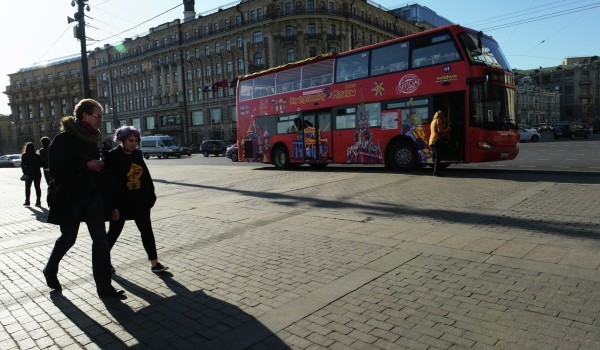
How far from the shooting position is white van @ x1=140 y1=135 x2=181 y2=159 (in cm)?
→ 4138

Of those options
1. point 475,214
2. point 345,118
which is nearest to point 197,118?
point 345,118

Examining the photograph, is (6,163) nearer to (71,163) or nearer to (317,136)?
(317,136)

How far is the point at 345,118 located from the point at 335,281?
1096cm

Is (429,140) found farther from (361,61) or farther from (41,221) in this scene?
(41,221)

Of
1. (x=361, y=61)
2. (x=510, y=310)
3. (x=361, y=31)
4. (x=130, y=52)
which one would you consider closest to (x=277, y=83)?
(x=361, y=61)

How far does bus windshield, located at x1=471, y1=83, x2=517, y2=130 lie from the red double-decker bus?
0.09ft

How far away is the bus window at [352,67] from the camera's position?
13.6 metres

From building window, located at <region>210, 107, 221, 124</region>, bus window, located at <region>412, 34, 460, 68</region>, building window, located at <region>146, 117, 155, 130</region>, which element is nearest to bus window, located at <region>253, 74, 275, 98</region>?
bus window, located at <region>412, 34, 460, 68</region>

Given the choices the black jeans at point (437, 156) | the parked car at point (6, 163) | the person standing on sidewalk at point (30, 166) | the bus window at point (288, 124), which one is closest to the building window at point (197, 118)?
the parked car at point (6, 163)

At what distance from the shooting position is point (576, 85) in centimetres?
11838

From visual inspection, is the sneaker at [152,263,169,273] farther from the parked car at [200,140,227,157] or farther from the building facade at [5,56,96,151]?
the building facade at [5,56,96,151]

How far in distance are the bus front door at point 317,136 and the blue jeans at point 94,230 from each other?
11634 mm

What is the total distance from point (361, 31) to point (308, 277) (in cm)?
6458

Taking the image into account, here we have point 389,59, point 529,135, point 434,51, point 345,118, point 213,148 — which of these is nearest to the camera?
point 434,51
